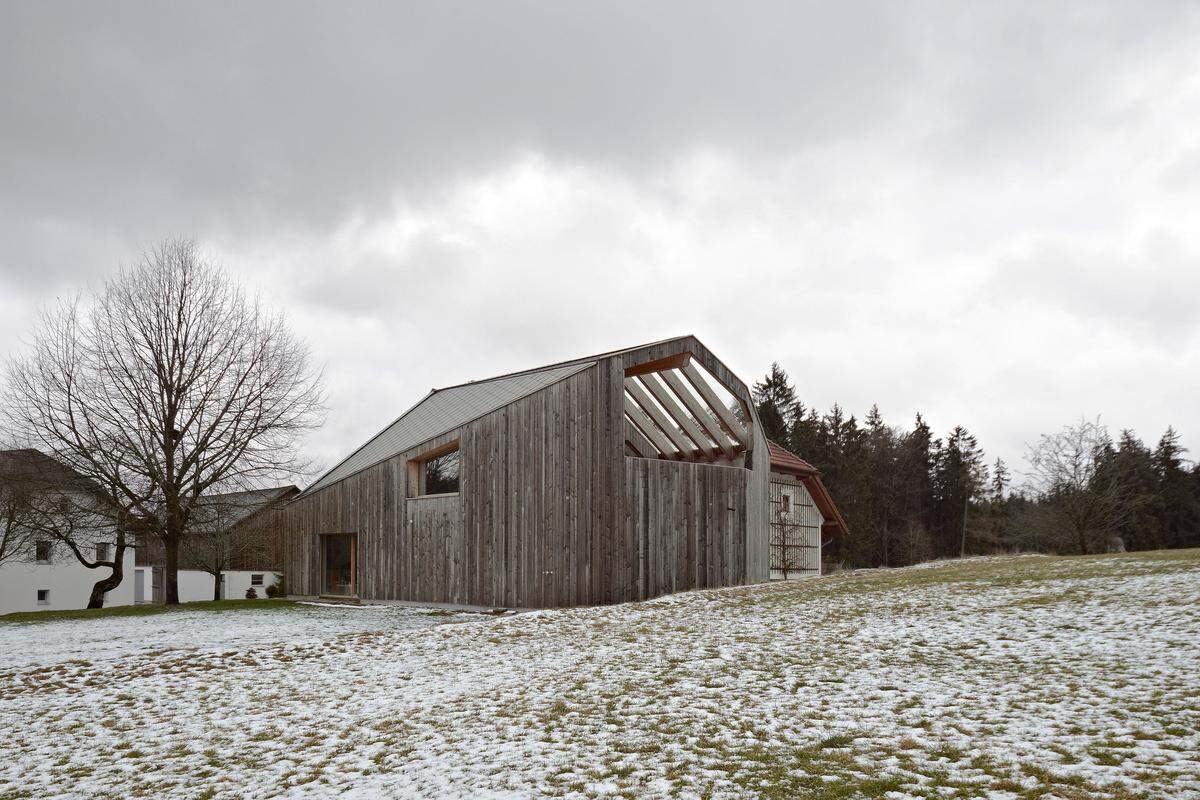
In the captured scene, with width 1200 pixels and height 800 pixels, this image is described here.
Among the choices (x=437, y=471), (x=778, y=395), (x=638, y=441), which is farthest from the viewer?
(x=778, y=395)

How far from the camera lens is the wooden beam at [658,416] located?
18694 millimetres

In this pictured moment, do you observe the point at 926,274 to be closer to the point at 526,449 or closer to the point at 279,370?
the point at 526,449

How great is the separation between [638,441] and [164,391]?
12.3m

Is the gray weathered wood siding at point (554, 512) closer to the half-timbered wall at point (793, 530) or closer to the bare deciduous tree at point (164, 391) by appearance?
the bare deciduous tree at point (164, 391)

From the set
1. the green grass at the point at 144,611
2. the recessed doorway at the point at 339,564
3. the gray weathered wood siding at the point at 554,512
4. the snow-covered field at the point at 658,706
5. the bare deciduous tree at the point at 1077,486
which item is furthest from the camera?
the bare deciduous tree at the point at 1077,486

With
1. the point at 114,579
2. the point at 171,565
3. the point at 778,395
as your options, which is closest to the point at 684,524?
the point at 171,565

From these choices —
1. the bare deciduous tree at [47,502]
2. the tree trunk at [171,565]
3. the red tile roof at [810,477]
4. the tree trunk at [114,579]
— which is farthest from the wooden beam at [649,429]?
the tree trunk at [114,579]

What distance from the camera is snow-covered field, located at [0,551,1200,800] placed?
486cm

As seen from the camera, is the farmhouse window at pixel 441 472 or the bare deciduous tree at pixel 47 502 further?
the bare deciduous tree at pixel 47 502

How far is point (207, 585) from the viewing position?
3534cm

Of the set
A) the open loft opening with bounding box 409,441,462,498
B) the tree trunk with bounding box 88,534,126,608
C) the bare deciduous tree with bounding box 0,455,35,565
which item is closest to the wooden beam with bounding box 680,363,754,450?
the open loft opening with bounding box 409,441,462,498

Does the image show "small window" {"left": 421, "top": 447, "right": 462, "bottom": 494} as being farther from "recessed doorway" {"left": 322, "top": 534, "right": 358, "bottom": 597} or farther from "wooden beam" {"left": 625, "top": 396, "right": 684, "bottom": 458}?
"wooden beam" {"left": 625, "top": 396, "right": 684, "bottom": 458}

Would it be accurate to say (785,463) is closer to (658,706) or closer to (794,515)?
(794,515)

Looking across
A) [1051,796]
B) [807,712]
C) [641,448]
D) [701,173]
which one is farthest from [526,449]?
[1051,796]
